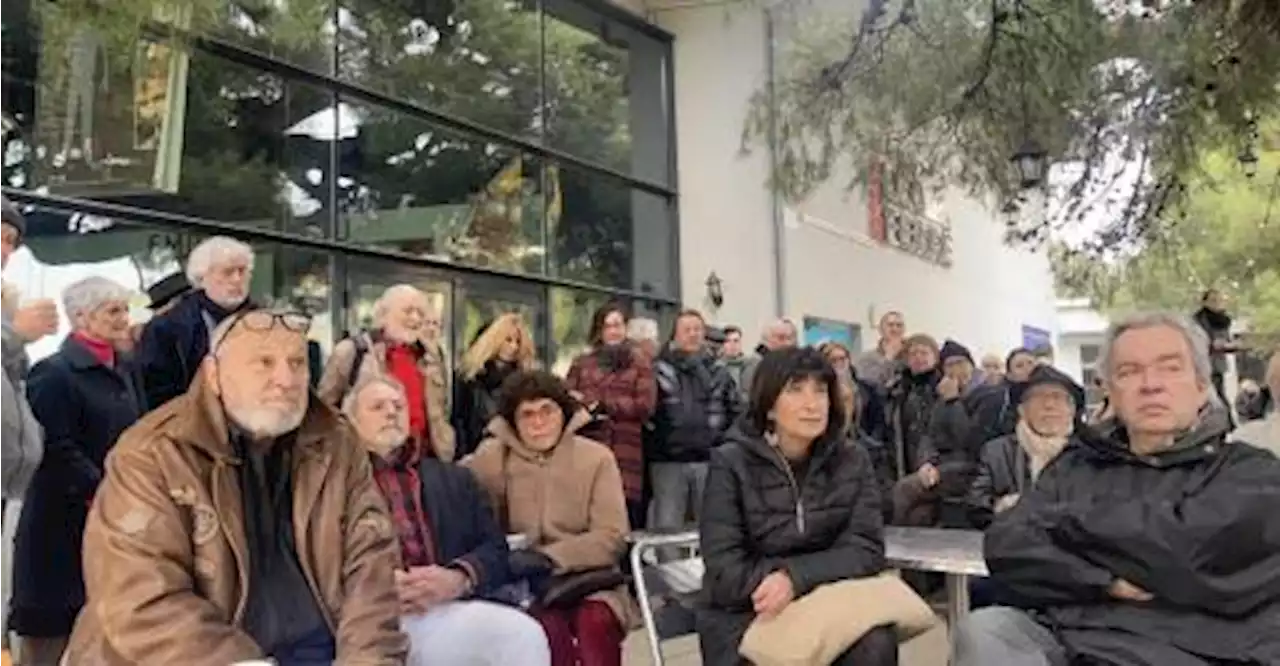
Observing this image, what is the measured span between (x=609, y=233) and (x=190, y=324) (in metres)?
6.87

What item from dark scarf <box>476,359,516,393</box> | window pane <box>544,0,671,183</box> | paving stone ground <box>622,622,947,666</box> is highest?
window pane <box>544,0,671,183</box>

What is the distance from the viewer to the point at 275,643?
2.69 m

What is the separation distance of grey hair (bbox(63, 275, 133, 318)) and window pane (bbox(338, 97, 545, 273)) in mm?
3887

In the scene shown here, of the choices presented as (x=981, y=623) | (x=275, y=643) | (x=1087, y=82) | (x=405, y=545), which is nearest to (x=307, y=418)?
(x=275, y=643)

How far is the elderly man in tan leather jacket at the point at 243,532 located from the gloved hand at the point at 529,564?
935 mm

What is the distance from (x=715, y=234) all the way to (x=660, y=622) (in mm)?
8208

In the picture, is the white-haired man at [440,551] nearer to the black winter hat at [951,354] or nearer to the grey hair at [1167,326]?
the grey hair at [1167,326]

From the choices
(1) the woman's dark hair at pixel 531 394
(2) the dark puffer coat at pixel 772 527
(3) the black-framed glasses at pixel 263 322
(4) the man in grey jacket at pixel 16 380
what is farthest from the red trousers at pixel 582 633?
(4) the man in grey jacket at pixel 16 380

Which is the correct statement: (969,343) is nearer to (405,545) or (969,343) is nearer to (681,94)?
(681,94)

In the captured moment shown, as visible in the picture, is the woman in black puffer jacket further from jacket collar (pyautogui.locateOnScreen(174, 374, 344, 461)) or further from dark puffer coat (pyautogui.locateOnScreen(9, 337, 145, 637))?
dark puffer coat (pyautogui.locateOnScreen(9, 337, 145, 637))

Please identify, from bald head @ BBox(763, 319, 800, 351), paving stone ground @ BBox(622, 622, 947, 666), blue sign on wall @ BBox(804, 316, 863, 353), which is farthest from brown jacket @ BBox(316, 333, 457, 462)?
blue sign on wall @ BBox(804, 316, 863, 353)

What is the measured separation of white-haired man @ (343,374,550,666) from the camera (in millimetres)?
3375

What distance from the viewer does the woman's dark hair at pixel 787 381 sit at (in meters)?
3.63

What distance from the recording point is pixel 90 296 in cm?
418
